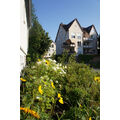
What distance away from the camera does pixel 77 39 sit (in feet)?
78.9

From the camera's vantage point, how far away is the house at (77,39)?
22.2 meters

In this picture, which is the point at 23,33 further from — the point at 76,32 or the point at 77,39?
the point at 77,39

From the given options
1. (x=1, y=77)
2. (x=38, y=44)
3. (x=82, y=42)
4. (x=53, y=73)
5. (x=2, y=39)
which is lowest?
(x=53, y=73)

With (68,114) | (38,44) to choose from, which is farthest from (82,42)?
(68,114)

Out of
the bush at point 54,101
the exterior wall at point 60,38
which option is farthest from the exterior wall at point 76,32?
A: the bush at point 54,101

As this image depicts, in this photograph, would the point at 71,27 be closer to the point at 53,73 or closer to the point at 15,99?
the point at 53,73

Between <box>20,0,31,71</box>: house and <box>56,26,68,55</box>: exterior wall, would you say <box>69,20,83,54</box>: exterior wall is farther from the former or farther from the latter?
<box>20,0,31,71</box>: house

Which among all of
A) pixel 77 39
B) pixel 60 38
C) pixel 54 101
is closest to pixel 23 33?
pixel 54 101

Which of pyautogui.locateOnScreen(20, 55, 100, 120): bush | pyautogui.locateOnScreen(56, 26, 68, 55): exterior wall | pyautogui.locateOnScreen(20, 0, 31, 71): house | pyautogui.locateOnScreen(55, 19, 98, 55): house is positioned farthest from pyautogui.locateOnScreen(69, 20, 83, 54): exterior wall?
pyautogui.locateOnScreen(20, 55, 100, 120): bush

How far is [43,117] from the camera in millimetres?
1145

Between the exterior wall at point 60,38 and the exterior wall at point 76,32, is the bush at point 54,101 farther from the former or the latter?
the exterior wall at point 76,32

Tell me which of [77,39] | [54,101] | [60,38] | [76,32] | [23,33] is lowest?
[54,101]
